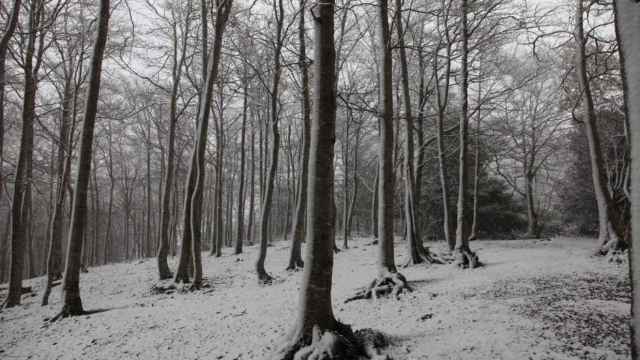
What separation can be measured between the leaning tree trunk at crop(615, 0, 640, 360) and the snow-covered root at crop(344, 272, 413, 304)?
4763mm

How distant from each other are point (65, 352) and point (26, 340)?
1887 millimetres

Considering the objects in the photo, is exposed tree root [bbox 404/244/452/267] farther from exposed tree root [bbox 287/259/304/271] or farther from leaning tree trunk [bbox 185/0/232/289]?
leaning tree trunk [bbox 185/0/232/289]

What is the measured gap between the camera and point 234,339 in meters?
5.06

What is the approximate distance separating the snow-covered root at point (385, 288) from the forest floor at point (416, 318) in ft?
0.71

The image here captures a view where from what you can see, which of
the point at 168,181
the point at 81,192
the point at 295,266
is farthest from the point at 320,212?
the point at 168,181

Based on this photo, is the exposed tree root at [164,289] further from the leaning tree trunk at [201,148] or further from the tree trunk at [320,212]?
the tree trunk at [320,212]

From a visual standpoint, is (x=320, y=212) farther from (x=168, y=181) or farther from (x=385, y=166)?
(x=168, y=181)

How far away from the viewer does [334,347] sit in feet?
12.0

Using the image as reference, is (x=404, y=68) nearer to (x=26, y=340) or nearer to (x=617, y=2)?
(x=617, y=2)

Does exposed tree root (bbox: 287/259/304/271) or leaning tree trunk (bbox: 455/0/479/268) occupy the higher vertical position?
leaning tree trunk (bbox: 455/0/479/268)

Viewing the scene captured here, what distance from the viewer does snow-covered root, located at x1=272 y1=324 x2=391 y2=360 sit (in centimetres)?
365

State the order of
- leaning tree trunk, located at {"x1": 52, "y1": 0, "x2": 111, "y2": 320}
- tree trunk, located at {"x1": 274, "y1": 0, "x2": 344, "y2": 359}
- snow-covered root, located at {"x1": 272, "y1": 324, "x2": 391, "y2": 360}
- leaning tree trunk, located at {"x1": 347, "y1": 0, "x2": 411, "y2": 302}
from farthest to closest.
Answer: leaning tree trunk, located at {"x1": 52, "y1": 0, "x2": 111, "y2": 320} → leaning tree trunk, located at {"x1": 347, "y1": 0, "x2": 411, "y2": 302} → tree trunk, located at {"x1": 274, "y1": 0, "x2": 344, "y2": 359} → snow-covered root, located at {"x1": 272, "y1": 324, "x2": 391, "y2": 360}

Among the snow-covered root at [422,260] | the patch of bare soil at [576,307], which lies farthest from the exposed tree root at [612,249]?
the snow-covered root at [422,260]

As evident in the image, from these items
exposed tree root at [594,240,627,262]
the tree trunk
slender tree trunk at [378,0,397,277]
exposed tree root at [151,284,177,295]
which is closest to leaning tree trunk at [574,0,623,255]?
exposed tree root at [594,240,627,262]
